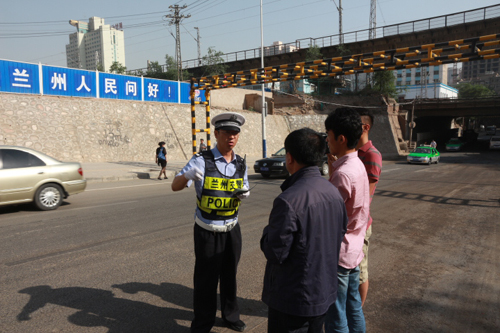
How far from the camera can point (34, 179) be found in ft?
26.4

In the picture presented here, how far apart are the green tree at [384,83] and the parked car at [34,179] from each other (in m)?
40.2

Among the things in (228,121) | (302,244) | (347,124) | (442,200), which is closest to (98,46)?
(442,200)

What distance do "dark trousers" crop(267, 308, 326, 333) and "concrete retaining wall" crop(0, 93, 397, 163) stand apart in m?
19.1

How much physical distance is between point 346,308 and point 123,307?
2272 millimetres

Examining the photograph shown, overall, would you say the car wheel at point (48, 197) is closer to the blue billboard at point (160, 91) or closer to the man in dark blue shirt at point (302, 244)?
the man in dark blue shirt at point (302, 244)

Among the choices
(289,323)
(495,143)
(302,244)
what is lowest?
(289,323)

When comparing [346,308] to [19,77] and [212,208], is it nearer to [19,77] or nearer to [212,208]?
[212,208]

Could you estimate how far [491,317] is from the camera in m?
3.50

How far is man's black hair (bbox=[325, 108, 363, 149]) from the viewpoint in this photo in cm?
249

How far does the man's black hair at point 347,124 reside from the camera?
8.17 ft

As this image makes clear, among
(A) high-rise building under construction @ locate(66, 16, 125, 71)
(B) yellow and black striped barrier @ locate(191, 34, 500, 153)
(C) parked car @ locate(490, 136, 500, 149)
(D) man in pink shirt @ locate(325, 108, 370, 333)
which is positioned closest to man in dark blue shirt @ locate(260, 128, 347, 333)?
(D) man in pink shirt @ locate(325, 108, 370, 333)

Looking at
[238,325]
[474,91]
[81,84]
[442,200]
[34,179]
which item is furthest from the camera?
[474,91]

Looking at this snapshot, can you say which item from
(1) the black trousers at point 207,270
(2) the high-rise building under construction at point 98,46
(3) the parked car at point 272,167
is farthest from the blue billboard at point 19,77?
(2) the high-rise building under construction at point 98,46

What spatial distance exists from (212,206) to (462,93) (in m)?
125
